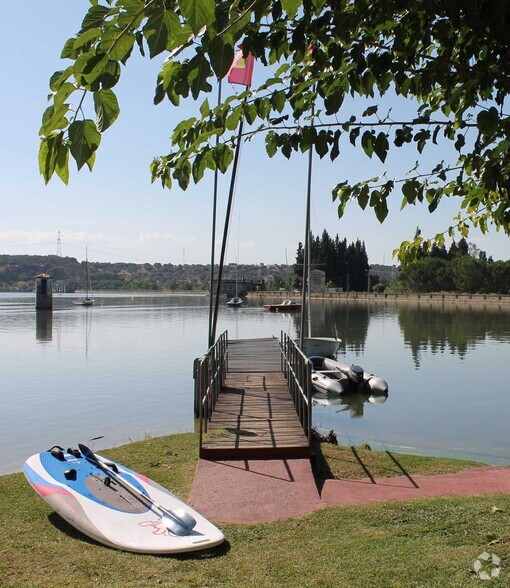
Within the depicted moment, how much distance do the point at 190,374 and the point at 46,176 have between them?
25.0 meters

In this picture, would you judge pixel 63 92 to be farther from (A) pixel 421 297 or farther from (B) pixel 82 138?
A: (A) pixel 421 297

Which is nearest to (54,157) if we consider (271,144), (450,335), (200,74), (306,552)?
(200,74)

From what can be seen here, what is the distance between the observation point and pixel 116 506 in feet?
21.0

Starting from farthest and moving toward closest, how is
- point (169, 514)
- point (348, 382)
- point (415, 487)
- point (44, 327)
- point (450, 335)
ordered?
point (44, 327)
point (450, 335)
point (348, 382)
point (415, 487)
point (169, 514)

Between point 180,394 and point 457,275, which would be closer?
point 180,394

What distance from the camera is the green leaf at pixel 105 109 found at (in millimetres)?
1836

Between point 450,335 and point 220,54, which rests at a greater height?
point 220,54

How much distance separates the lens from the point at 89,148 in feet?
6.06

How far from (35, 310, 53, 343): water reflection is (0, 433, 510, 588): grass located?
127 ft

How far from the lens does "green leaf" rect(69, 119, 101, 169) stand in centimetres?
183

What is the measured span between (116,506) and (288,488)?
89.2 inches

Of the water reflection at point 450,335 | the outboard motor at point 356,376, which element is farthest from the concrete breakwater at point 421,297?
the outboard motor at point 356,376

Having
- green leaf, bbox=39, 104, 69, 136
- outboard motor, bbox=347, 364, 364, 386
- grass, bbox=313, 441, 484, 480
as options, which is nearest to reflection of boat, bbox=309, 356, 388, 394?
outboard motor, bbox=347, 364, 364, 386

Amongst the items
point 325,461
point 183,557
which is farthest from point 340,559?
point 325,461
